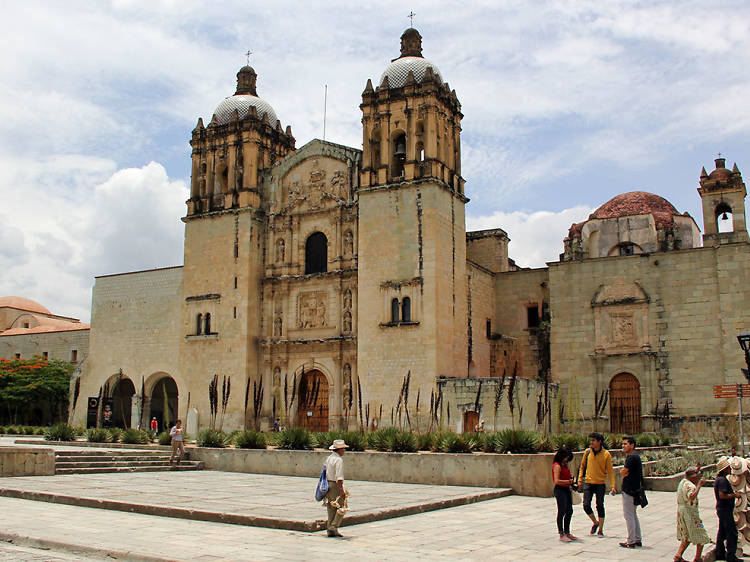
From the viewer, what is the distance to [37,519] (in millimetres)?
10742

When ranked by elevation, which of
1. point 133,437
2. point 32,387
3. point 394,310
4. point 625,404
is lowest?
point 133,437

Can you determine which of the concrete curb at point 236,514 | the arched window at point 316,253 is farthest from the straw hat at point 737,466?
the arched window at point 316,253

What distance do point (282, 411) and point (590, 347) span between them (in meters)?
12.8

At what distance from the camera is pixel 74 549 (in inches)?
346

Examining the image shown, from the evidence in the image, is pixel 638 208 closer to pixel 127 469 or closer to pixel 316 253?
pixel 316 253

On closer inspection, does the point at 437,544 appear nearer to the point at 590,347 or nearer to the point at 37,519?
the point at 37,519

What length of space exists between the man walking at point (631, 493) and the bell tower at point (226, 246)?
23.9 m

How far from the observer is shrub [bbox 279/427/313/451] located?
18891 millimetres

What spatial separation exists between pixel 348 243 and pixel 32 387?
20.3 meters

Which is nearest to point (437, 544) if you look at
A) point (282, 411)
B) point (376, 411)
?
point (376, 411)

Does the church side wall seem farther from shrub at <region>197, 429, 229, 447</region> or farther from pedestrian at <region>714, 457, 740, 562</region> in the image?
pedestrian at <region>714, 457, 740, 562</region>

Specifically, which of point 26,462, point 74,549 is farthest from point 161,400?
point 74,549

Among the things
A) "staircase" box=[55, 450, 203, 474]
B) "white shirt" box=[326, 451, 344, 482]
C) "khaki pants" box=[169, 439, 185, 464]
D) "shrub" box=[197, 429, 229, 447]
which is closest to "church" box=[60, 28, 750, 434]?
"shrub" box=[197, 429, 229, 447]

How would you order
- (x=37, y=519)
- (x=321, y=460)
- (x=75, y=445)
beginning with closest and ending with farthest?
(x=37, y=519), (x=321, y=460), (x=75, y=445)
